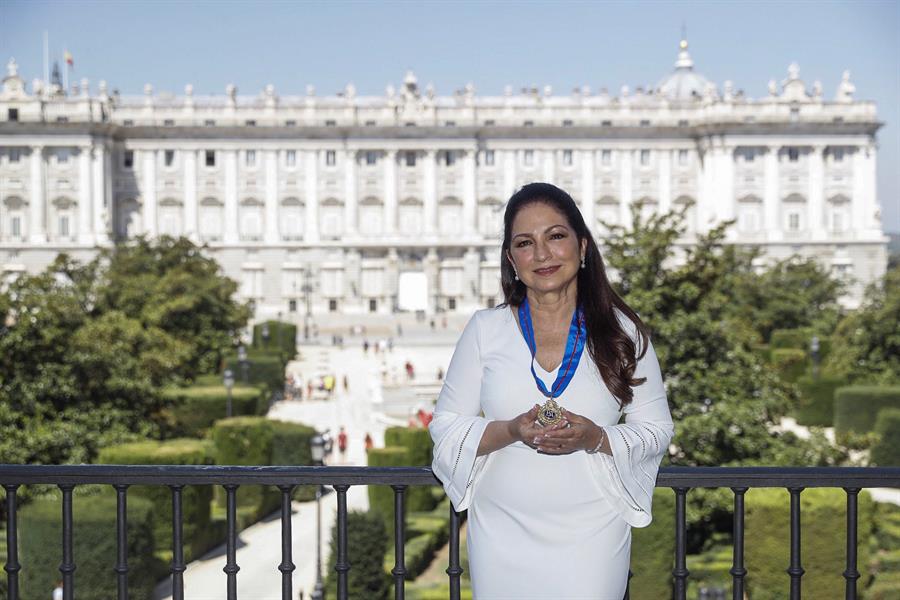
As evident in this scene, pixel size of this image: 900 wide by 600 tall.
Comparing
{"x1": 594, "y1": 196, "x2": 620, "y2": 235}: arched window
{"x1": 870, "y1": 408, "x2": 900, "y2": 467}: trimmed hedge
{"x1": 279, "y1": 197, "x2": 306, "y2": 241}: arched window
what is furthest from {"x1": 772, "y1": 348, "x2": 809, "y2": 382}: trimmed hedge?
{"x1": 279, "y1": 197, "x2": 306, "y2": 241}: arched window

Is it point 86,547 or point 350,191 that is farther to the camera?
point 350,191

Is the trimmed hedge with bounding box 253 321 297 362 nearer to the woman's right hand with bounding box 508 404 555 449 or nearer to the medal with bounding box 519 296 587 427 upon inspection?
the medal with bounding box 519 296 587 427

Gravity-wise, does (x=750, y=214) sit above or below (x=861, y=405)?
above

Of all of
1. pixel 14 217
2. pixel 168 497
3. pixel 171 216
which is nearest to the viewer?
pixel 168 497

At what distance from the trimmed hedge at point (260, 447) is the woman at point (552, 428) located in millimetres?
17331

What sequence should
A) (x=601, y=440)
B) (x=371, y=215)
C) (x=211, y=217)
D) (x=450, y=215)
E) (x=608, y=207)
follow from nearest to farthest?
(x=601, y=440) → (x=211, y=217) → (x=371, y=215) → (x=450, y=215) → (x=608, y=207)

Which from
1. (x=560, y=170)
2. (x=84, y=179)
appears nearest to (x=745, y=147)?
(x=560, y=170)

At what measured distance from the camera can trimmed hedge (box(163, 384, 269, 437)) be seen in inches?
977

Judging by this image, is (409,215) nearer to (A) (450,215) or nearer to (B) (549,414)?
(A) (450,215)

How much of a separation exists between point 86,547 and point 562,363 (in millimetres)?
11263

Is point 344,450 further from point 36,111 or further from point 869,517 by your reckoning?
point 36,111

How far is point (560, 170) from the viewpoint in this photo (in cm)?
7212

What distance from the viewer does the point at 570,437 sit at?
350 centimetres

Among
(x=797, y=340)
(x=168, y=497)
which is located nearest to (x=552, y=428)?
(x=168, y=497)
